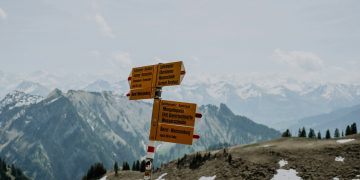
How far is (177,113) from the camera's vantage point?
19094mm

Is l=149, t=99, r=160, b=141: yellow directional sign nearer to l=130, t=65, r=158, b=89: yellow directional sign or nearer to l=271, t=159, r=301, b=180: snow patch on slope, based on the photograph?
l=130, t=65, r=158, b=89: yellow directional sign

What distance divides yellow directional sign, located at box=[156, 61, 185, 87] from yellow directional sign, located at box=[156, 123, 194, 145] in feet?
6.06

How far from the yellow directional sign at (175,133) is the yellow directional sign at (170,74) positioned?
1846mm

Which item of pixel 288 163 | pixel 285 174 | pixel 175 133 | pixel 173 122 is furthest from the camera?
pixel 288 163

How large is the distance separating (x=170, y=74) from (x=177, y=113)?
1.72 metres

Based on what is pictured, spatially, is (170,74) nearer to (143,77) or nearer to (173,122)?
(143,77)

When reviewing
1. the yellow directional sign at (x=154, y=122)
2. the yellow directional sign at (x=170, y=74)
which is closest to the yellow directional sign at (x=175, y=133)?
the yellow directional sign at (x=154, y=122)

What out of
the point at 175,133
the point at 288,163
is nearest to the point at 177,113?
the point at 175,133

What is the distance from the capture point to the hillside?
68.8 meters

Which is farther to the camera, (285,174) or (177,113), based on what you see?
(285,174)

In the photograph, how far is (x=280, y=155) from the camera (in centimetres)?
7919

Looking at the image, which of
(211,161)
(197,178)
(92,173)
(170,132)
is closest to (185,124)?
(170,132)

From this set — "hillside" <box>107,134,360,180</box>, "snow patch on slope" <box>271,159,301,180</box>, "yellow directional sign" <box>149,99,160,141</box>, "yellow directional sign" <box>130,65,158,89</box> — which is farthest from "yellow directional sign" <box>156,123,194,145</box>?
"snow patch on slope" <box>271,159,301,180</box>

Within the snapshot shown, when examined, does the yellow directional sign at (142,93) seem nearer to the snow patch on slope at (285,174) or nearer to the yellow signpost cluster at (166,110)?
the yellow signpost cluster at (166,110)
